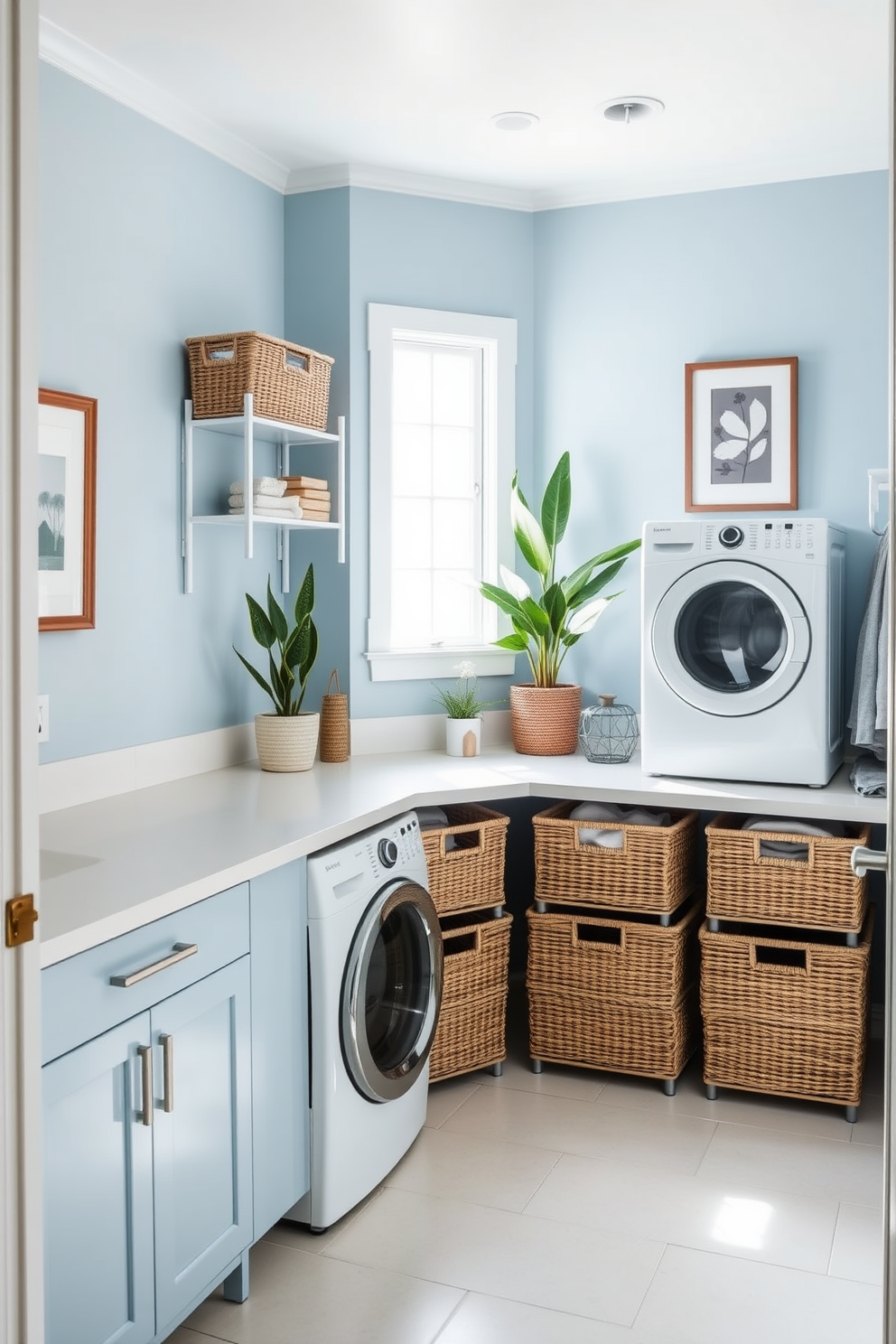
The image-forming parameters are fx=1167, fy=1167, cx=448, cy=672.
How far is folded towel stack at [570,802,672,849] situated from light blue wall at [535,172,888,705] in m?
0.62

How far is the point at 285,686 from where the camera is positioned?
324 cm

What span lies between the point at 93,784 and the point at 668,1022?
160 cm

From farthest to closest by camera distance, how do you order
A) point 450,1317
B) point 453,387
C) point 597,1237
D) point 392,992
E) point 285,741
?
point 453,387
point 285,741
point 392,992
point 597,1237
point 450,1317

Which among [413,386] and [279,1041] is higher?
[413,386]

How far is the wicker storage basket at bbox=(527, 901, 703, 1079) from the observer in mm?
3078

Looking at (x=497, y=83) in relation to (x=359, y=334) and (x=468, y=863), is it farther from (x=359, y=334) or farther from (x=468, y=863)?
(x=468, y=863)

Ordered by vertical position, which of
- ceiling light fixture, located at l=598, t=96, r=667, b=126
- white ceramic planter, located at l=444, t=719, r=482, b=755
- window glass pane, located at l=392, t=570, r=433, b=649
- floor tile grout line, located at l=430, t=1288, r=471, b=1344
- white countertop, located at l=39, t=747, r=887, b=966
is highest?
ceiling light fixture, located at l=598, t=96, r=667, b=126

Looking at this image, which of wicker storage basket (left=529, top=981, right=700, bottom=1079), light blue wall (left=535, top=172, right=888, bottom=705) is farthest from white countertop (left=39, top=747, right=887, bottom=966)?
light blue wall (left=535, top=172, right=888, bottom=705)

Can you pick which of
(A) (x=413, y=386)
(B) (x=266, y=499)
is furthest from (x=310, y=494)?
(A) (x=413, y=386)

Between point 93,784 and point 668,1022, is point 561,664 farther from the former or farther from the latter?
point 93,784

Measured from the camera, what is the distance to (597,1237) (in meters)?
2.42

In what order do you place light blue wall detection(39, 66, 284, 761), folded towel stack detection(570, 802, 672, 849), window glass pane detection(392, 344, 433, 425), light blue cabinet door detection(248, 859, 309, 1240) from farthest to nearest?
window glass pane detection(392, 344, 433, 425), folded towel stack detection(570, 802, 672, 849), light blue wall detection(39, 66, 284, 761), light blue cabinet door detection(248, 859, 309, 1240)

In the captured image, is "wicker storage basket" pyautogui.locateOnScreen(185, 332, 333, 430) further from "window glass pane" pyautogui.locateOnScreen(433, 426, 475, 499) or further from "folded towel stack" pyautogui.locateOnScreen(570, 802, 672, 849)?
"folded towel stack" pyautogui.locateOnScreen(570, 802, 672, 849)

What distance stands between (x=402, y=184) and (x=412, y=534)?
3.47ft
